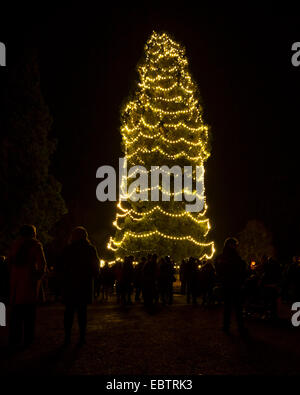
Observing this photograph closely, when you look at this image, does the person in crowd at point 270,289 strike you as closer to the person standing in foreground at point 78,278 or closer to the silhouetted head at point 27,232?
the person standing in foreground at point 78,278

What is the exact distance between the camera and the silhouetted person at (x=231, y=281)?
11453 mm

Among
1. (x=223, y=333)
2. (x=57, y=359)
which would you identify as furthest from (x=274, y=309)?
(x=57, y=359)

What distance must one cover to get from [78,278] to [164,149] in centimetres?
2549

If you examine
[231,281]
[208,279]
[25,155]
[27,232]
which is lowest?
[208,279]

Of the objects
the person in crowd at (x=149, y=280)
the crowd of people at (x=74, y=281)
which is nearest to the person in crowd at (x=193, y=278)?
the person in crowd at (x=149, y=280)

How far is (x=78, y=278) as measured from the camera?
959 cm

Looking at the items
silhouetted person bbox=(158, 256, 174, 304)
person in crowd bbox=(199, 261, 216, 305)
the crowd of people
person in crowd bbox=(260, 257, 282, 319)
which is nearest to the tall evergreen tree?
silhouetted person bbox=(158, 256, 174, 304)

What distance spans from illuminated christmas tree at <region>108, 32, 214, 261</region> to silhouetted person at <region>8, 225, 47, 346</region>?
24.1 meters

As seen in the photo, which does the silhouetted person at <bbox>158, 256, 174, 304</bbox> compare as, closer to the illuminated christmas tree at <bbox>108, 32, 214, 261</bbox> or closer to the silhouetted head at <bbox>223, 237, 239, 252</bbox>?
the silhouetted head at <bbox>223, 237, 239, 252</bbox>

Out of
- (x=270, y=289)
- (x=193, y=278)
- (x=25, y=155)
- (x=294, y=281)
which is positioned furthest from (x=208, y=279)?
(x=25, y=155)

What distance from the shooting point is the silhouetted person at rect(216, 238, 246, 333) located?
11.5m

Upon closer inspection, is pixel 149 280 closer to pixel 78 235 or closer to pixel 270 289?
pixel 270 289

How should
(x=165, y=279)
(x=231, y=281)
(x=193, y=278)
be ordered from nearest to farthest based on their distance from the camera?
(x=231, y=281) < (x=193, y=278) < (x=165, y=279)
